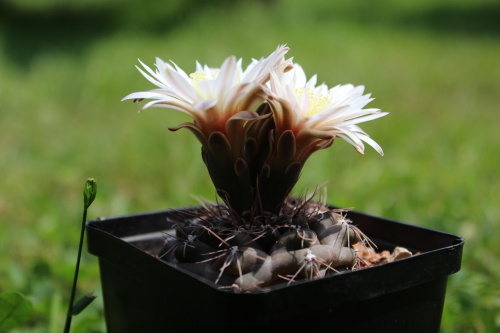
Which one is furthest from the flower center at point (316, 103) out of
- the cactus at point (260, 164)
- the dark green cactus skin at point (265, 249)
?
the dark green cactus skin at point (265, 249)

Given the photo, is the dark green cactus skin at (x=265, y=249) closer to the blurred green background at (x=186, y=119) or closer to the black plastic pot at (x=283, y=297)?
the black plastic pot at (x=283, y=297)

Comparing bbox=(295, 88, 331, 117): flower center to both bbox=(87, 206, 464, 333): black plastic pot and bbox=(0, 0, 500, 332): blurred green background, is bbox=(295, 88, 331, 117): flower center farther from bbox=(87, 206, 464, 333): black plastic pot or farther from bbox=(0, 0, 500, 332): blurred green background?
bbox=(0, 0, 500, 332): blurred green background

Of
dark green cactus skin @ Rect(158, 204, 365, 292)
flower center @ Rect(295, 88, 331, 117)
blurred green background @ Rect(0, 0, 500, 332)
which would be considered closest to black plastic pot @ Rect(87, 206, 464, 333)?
dark green cactus skin @ Rect(158, 204, 365, 292)

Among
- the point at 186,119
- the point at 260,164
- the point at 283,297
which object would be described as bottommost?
the point at 283,297

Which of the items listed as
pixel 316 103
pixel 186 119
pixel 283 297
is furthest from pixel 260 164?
pixel 186 119

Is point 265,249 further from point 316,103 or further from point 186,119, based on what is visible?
point 186,119

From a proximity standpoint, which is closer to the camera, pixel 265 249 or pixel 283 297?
pixel 283 297

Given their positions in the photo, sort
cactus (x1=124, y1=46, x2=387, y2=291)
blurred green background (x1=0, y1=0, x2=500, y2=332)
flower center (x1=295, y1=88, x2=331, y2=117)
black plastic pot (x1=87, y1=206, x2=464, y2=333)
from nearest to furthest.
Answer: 1. black plastic pot (x1=87, y1=206, x2=464, y2=333)
2. cactus (x1=124, y1=46, x2=387, y2=291)
3. flower center (x1=295, y1=88, x2=331, y2=117)
4. blurred green background (x1=0, y1=0, x2=500, y2=332)
